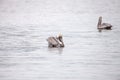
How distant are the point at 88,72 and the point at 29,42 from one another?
739 centimetres

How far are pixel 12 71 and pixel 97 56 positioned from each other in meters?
4.17

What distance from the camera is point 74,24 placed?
3697 cm

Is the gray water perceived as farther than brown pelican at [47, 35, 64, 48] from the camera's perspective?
No

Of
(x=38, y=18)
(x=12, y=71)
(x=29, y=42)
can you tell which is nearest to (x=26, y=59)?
(x=12, y=71)

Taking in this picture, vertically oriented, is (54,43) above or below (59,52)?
above

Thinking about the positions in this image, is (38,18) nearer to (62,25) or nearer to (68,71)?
(62,25)

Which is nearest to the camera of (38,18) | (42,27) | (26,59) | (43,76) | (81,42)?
(43,76)

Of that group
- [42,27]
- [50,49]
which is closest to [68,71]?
[50,49]

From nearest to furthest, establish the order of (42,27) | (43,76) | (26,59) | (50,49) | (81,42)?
(43,76), (26,59), (50,49), (81,42), (42,27)

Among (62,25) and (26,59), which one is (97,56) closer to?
(26,59)

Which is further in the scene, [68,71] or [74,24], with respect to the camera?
[74,24]

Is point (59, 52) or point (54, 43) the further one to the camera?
point (54, 43)

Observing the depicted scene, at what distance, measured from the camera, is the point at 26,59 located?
2378 cm

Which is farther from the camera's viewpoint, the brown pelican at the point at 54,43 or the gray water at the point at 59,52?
the brown pelican at the point at 54,43
